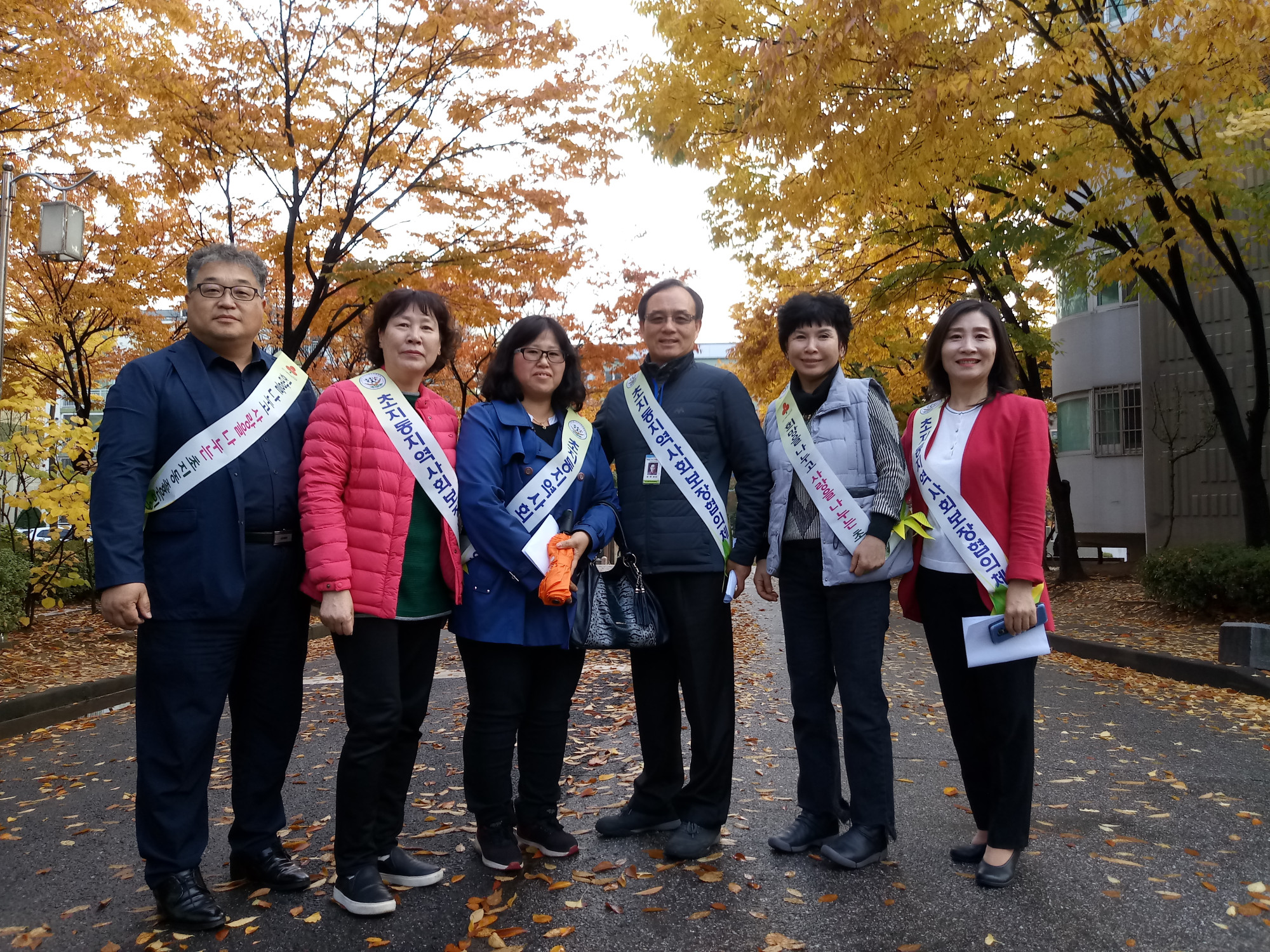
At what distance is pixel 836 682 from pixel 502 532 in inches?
56.1

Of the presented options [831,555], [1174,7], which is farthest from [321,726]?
[1174,7]

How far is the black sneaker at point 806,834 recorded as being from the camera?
11.6 feet

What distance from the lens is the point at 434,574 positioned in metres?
3.28

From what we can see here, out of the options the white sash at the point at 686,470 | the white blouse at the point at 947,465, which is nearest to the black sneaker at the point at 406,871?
the white sash at the point at 686,470

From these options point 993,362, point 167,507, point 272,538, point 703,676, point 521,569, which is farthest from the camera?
point 703,676

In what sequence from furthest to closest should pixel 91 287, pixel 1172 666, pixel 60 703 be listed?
pixel 91 287, pixel 1172 666, pixel 60 703

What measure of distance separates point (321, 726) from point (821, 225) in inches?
447

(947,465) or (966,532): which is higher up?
(947,465)

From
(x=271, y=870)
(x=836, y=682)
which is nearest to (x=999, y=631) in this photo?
(x=836, y=682)

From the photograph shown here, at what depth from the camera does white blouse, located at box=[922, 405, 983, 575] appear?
3387 mm

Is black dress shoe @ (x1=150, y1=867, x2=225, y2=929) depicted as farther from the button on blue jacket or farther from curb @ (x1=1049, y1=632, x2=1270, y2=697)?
curb @ (x1=1049, y1=632, x2=1270, y2=697)

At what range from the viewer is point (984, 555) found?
3.29m

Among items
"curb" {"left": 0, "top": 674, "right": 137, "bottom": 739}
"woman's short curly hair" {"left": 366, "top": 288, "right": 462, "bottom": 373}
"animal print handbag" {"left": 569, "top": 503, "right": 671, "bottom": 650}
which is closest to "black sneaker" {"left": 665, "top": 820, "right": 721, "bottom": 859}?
"animal print handbag" {"left": 569, "top": 503, "right": 671, "bottom": 650}

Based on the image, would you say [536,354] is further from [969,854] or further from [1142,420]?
[1142,420]
